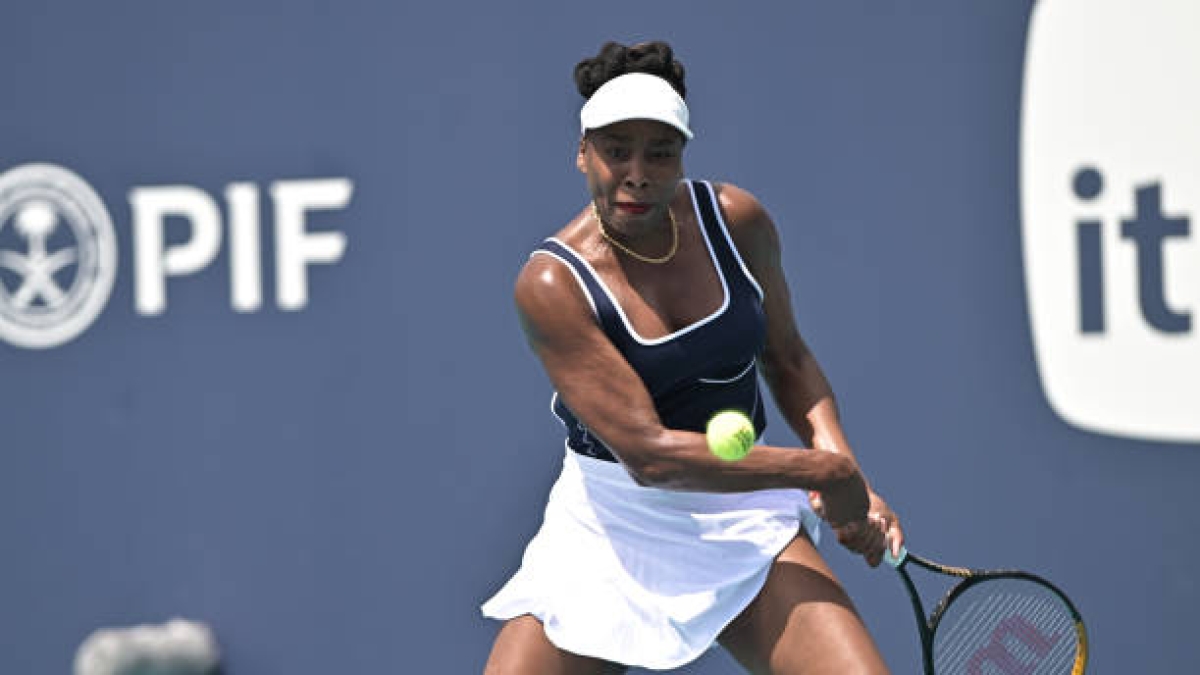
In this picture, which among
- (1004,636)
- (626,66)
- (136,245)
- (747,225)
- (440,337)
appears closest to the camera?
(626,66)

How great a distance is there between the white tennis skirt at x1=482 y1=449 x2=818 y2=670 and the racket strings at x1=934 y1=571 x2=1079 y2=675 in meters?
0.47

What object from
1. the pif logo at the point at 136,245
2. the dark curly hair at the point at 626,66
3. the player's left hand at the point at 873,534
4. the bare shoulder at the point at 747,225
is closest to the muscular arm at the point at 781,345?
the bare shoulder at the point at 747,225

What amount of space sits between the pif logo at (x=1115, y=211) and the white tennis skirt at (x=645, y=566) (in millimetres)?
1366

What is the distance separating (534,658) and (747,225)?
0.76 metres

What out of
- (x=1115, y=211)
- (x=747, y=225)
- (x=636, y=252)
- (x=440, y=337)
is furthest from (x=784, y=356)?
(x=440, y=337)

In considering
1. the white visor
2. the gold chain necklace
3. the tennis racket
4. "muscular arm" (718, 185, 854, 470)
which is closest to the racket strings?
the tennis racket

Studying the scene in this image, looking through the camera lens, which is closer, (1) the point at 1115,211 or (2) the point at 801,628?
(2) the point at 801,628

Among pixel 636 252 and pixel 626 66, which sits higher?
pixel 626 66

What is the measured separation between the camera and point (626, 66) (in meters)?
2.97

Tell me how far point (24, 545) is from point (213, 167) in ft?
3.72

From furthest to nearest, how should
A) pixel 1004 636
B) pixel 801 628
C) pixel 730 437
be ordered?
pixel 1004 636 < pixel 801 628 < pixel 730 437

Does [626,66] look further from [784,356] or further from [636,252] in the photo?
[784,356]

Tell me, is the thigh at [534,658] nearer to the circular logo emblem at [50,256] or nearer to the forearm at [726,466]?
the forearm at [726,466]

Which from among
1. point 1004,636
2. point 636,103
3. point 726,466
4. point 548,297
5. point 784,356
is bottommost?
point 1004,636
